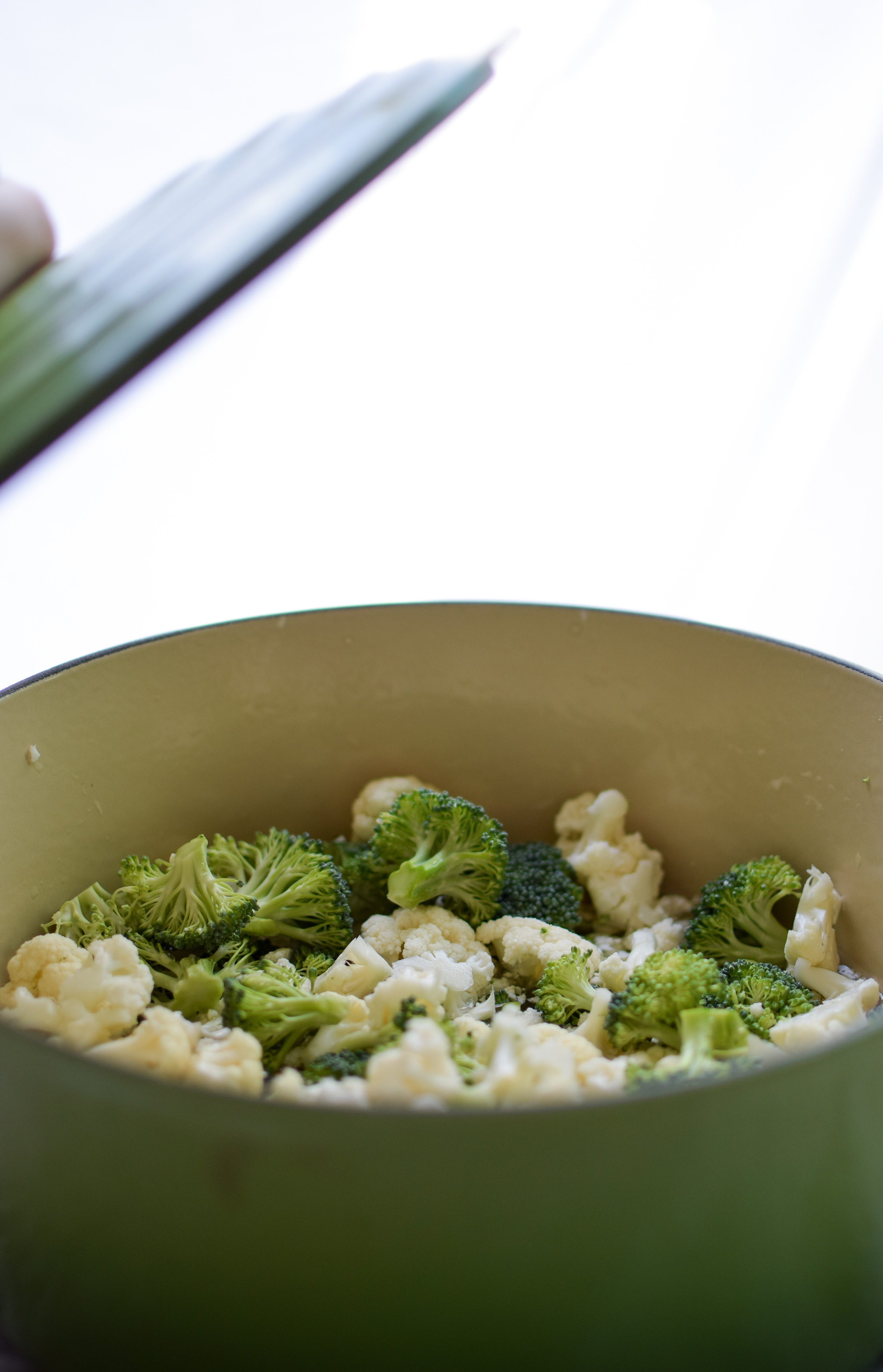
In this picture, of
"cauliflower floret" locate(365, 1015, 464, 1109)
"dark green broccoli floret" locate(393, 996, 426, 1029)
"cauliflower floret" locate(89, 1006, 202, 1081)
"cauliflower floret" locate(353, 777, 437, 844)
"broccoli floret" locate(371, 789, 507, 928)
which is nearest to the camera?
"cauliflower floret" locate(365, 1015, 464, 1109)

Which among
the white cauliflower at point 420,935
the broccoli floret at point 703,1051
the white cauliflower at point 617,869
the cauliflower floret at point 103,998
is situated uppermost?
the white cauliflower at point 617,869

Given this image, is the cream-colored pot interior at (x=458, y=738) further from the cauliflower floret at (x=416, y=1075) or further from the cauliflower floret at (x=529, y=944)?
the cauliflower floret at (x=416, y=1075)

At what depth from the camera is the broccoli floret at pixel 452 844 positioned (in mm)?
1376

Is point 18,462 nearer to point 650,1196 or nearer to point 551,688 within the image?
point 551,688

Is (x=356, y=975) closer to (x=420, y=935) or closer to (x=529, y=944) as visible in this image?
(x=420, y=935)

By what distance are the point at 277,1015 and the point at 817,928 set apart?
0.62 metres

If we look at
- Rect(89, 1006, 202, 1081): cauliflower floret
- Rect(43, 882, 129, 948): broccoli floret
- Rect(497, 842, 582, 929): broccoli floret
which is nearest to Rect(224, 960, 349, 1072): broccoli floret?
Rect(89, 1006, 202, 1081): cauliflower floret

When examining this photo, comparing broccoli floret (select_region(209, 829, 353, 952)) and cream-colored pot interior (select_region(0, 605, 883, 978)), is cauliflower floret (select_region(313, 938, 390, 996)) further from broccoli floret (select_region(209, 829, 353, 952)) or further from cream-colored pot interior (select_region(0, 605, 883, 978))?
cream-colored pot interior (select_region(0, 605, 883, 978))

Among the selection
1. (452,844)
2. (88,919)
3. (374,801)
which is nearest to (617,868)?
(452,844)

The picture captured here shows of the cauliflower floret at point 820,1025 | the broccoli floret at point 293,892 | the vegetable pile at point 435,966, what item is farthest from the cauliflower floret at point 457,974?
the cauliflower floret at point 820,1025

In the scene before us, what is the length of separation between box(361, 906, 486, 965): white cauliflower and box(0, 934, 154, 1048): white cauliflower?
0.32 metres

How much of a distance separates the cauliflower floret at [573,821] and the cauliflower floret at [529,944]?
202 millimetres

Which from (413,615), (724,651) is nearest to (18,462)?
(413,615)

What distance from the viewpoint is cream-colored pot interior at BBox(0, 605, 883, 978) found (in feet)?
4.25
